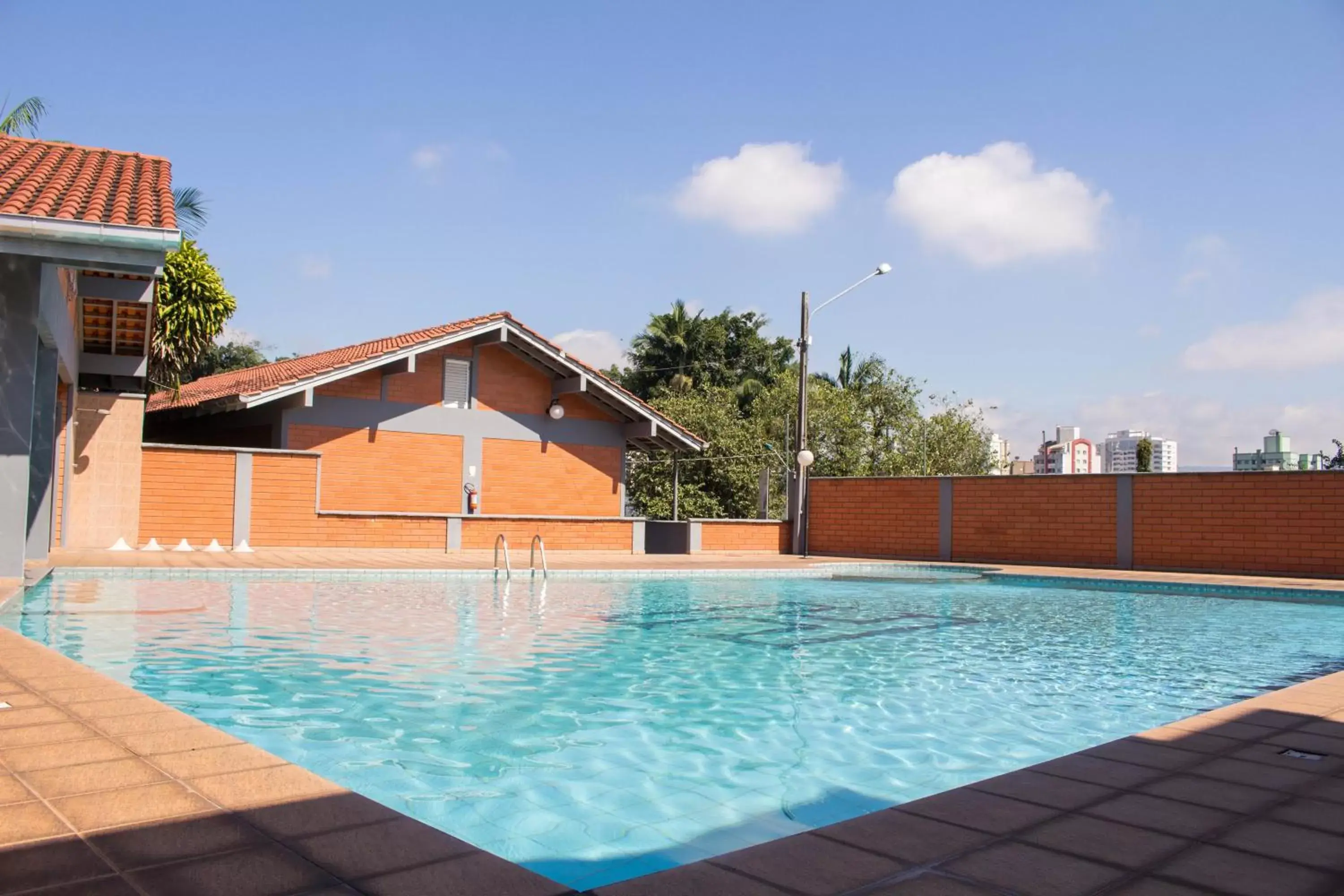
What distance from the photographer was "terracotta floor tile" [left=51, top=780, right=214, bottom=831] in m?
2.80

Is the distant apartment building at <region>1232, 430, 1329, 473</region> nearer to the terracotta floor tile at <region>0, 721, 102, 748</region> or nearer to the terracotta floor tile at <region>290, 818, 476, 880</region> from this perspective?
the terracotta floor tile at <region>0, 721, 102, 748</region>

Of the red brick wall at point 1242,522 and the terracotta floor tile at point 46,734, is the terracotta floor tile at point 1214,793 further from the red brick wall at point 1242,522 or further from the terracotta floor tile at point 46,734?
the red brick wall at point 1242,522

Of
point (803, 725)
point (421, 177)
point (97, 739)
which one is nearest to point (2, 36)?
point (421, 177)

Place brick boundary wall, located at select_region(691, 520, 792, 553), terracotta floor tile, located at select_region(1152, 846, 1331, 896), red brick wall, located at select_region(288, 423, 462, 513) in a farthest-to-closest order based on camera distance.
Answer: brick boundary wall, located at select_region(691, 520, 792, 553) → red brick wall, located at select_region(288, 423, 462, 513) → terracotta floor tile, located at select_region(1152, 846, 1331, 896)

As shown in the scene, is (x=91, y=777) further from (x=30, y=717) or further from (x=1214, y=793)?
(x=1214, y=793)

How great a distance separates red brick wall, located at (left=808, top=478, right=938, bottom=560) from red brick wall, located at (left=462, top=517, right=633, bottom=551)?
4.55 metres

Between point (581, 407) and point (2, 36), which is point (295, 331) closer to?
point (581, 407)

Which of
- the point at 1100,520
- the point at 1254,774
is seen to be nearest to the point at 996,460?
the point at 1100,520

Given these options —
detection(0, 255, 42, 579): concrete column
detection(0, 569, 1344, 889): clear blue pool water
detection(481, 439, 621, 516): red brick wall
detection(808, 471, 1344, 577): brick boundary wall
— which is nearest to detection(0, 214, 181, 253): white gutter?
detection(0, 255, 42, 579): concrete column

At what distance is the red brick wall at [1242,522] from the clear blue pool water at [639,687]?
507 cm

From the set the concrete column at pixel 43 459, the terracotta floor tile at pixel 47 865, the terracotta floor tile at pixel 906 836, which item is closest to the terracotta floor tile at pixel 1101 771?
the terracotta floor tile at pixel 906 836

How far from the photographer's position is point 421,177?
58.4ft

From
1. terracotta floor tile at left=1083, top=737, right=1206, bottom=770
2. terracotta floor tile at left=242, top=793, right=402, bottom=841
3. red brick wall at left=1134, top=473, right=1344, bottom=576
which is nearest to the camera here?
terracotta floor tile at left=242, top=793, right=402, bottom=841

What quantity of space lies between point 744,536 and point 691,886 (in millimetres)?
21252
